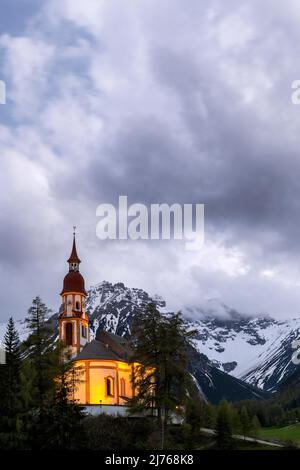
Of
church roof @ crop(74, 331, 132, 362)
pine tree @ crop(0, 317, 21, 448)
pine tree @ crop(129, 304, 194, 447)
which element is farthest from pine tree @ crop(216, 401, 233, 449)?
pine tree @ crop(0, 317, 21, 448)

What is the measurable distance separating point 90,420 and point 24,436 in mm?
17097

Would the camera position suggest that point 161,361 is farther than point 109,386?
No

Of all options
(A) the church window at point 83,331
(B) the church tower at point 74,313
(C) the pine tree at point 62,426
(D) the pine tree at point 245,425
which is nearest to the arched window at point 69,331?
(B) the church tower at point 74,313

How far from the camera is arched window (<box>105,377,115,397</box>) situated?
103 metres

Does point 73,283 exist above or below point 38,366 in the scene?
above

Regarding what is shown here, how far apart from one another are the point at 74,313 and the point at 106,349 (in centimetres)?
1266

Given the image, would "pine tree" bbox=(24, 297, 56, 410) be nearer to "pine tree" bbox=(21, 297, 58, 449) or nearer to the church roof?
"pine tree" bbox=(21, 297, 58, 449)

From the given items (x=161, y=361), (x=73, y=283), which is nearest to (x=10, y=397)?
(x=161, y=361)

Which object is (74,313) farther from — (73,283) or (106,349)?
(106,349)

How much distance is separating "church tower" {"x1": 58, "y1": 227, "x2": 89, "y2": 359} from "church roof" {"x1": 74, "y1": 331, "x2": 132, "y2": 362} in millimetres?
3321

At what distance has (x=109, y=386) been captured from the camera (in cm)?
10344

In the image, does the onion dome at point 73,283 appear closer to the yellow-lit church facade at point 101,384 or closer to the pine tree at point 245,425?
the yellow-lit church facade at point 101,384

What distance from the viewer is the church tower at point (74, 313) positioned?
117 m
